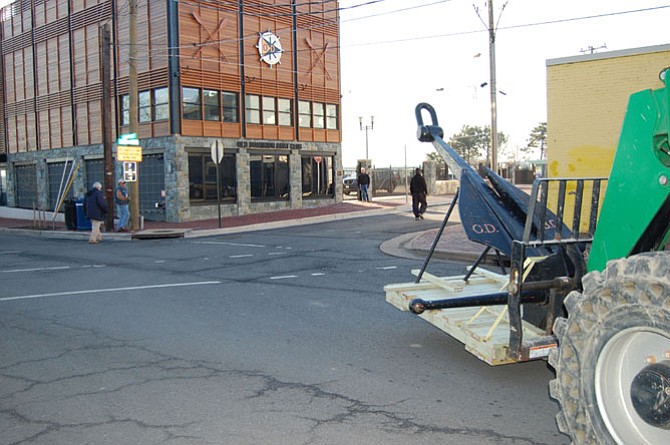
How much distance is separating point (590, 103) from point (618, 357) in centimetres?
1302

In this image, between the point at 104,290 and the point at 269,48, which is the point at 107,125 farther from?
the point at 104,290

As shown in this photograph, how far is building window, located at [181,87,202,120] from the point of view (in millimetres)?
25864

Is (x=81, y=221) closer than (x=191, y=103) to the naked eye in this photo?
Yes

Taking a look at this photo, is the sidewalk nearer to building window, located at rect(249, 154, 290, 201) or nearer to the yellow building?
building window, located at rect(249, 154, 290, 201)

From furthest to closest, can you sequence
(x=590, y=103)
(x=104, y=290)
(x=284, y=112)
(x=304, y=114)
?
1. (x=304, y=114)
2. (x=284, y=112)
3. (x=590, y=103)
4. (x=104, y=290)

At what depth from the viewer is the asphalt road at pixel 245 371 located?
409cm

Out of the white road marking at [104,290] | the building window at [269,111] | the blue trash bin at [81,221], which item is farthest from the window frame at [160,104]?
the white road marking at [104,290]

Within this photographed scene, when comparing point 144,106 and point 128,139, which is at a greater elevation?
point 144,106

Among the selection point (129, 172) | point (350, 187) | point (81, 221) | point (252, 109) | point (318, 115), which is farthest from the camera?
point (350, 187)

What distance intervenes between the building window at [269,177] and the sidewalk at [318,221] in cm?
127

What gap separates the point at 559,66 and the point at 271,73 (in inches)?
689

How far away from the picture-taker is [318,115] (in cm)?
3247

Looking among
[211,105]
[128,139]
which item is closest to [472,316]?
[128,139]

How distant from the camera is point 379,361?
5586mm
